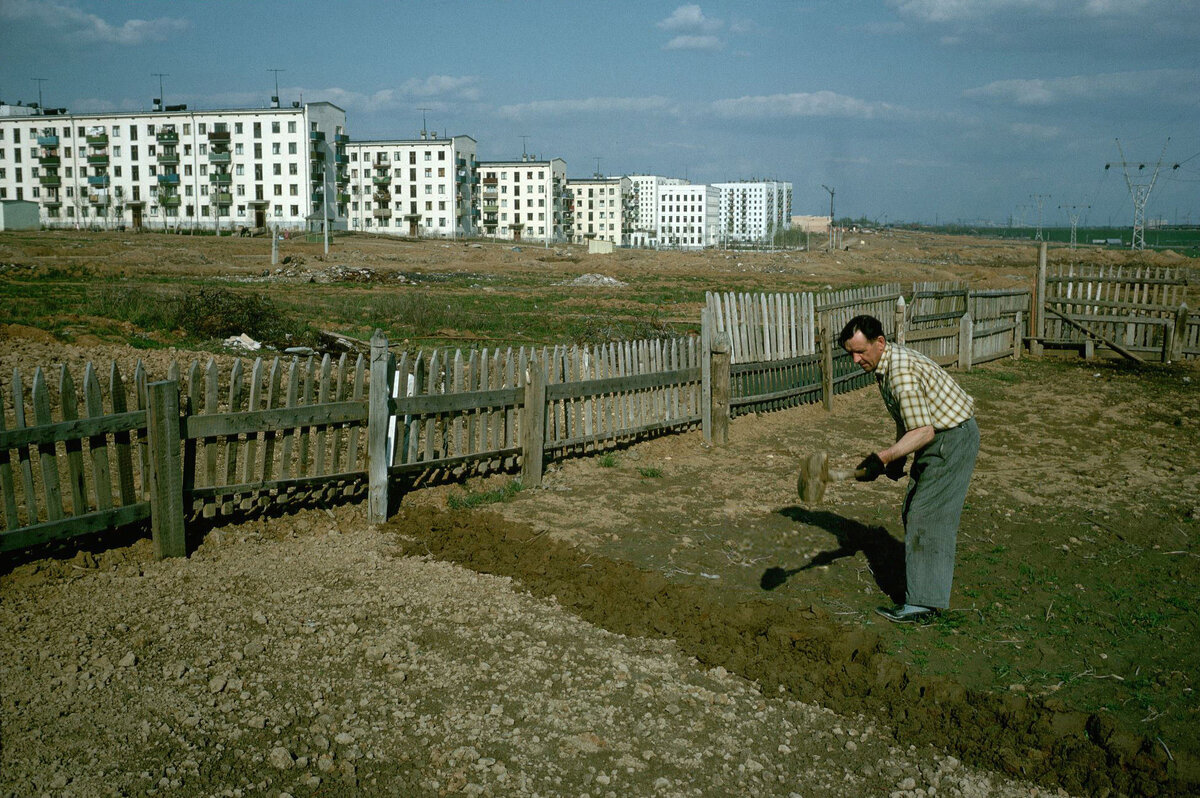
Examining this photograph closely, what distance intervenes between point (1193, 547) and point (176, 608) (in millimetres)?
7502

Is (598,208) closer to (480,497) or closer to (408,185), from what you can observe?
(408,185)

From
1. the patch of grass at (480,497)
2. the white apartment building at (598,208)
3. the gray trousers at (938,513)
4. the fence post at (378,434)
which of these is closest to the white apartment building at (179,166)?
the white apartment building at (598,208)

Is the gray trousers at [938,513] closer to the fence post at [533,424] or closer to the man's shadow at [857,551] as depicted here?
the man's shadow at [857,551]

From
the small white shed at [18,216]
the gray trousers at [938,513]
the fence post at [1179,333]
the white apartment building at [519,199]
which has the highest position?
the white apartment building at [519,199]

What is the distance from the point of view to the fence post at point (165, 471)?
604 centimetres

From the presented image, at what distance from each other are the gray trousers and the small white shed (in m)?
97.2

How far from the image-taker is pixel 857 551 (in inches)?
286

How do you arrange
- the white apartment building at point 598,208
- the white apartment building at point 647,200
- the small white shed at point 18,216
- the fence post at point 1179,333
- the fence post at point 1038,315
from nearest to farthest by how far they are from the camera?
the fence post at point 1179,333 < the fence post at point 1038,315 < the small white shed at point 18,216 < the white apartment building at point 598,208 < the white apartment building at point 647,200

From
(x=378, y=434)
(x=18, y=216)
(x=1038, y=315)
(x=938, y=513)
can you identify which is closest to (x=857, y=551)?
(x=938, y=513)

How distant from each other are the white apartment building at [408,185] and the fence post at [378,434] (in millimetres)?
110720

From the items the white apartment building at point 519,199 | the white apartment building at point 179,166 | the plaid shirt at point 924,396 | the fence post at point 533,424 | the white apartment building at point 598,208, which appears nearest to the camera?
the plaid shirt at point 924,396

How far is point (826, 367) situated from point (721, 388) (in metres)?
3.27

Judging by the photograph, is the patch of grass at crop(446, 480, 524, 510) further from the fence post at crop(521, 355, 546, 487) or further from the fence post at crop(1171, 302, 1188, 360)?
the fence post at crop(1171, 302, 1188, 360)

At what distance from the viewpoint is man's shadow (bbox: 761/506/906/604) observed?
6562 mm
